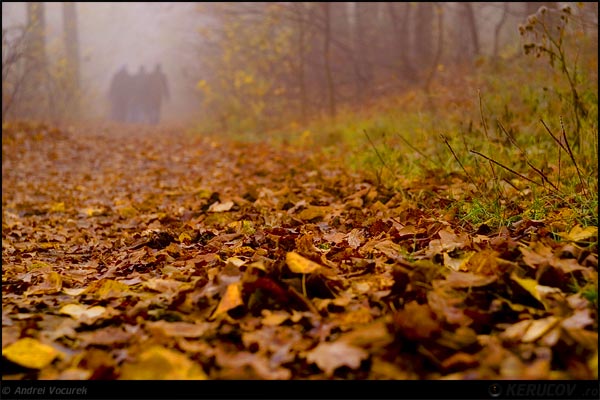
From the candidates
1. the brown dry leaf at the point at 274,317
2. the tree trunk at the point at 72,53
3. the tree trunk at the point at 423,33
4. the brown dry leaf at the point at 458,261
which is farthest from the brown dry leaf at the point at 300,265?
the tree trunk at the point at 72,53

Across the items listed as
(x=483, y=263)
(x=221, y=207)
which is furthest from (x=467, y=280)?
(x=221, y=207)

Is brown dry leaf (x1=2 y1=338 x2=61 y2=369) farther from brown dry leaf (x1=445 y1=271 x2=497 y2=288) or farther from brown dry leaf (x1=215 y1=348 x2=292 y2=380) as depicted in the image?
brown dry leaf (x1=445 y1=271 x2=497 y2=288)

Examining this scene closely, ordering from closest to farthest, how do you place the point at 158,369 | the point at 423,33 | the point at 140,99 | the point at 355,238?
the point at 158,369 → the point at 355,238 → the point at 423,33 → the point at 140,99

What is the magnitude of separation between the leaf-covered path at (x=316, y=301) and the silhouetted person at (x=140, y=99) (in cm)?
1959

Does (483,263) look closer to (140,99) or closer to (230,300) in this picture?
(230,300)

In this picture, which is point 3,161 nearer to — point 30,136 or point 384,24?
point 30,136

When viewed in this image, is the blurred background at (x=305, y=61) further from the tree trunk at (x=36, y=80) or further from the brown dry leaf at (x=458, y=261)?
the brown dry leaf at (x=458, y=261)

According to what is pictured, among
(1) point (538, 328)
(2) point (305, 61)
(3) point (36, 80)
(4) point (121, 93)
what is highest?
(2) point (305, 61)

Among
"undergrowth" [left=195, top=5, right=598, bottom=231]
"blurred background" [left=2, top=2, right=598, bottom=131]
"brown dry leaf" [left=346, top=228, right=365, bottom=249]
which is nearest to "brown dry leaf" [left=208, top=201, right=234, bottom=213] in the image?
"undergrowth" [left=195, top=5, right=598, bottom=231]

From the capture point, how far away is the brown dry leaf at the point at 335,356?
4.26 feet

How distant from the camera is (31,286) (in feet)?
6.99

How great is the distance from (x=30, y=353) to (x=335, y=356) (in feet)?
2.70

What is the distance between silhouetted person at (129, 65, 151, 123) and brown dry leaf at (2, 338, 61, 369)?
837 inches

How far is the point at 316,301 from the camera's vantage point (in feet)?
5.53
